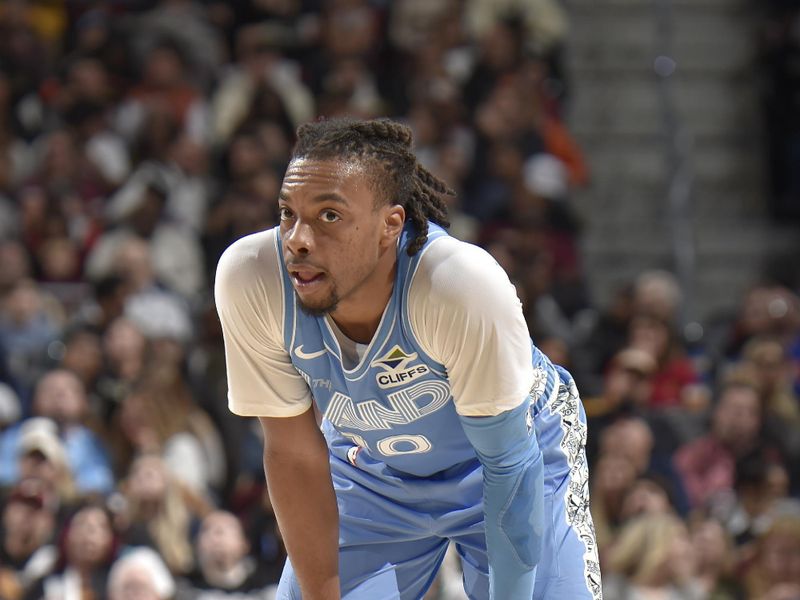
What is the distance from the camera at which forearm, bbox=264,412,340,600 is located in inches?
117

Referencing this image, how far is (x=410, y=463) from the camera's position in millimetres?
3076

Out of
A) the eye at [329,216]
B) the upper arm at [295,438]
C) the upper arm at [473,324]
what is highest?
the eye at [329,216]

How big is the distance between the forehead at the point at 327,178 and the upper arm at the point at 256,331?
0.71 feet

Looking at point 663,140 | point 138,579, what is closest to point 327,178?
point 138,579

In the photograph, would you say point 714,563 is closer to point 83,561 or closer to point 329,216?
point 83,561

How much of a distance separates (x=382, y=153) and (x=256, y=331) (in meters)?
0.48

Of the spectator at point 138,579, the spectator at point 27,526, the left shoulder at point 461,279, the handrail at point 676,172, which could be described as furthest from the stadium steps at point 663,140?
the left shoulder at point 461,279

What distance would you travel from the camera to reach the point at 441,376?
2.86 m

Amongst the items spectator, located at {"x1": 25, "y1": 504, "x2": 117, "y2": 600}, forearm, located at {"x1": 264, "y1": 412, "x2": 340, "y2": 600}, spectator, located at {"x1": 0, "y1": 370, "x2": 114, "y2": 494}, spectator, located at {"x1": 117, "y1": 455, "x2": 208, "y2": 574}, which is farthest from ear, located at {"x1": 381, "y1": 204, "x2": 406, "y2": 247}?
spectator, located at {"x1": 0, "y1": 370, "x2": 114, "y2": 494}

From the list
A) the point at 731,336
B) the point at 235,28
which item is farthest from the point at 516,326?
the point at 235,28

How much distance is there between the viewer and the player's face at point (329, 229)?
2.62m

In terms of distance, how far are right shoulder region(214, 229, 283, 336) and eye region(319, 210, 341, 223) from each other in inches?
9.0

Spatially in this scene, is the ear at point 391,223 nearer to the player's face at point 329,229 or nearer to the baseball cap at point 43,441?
the player's face at point 329,229

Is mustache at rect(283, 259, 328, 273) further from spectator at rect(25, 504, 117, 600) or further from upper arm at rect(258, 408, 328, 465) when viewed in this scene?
spectator at rect(25, 504, 117, 600)
